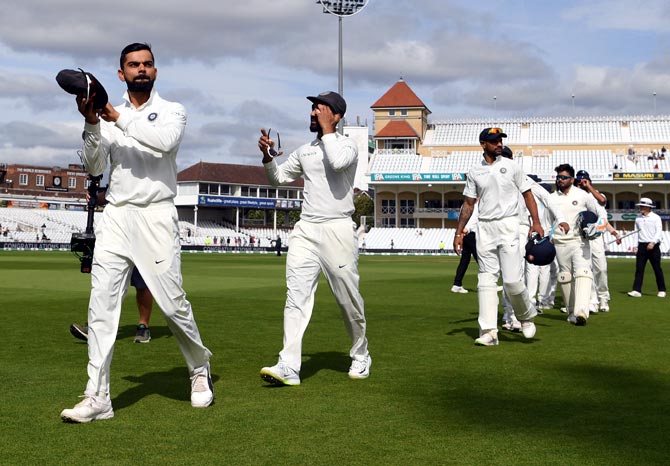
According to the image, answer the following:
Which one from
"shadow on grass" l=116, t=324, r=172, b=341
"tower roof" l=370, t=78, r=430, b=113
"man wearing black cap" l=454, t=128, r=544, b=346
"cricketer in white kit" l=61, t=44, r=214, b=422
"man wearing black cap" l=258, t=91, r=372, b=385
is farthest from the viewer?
"tower roof" l=370, t=78, r=430, b=113

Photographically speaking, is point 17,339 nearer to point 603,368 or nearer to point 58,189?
point 603,368

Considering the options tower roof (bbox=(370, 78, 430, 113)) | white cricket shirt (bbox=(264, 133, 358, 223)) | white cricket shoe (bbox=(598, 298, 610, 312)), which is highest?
tower roof (bbox=(370, 78, 430, 113))

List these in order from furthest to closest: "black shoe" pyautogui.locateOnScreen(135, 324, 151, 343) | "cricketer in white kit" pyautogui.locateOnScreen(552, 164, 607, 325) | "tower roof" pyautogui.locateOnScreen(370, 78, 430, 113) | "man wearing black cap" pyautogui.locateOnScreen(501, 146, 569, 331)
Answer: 1. "tower roof" pyautogui.locateOnScreen(370, 78, 430, 113)
2. "cricketer in white kit" pyautogui.locateOnScreen(552, 164, 607, 325)
3. "man wearing black cap" pyautogui.locateOnScreen(501, 146, 569, 331)
4. "black shoe" pyautogui.locateOnScreen(135, 324, 151, 343)

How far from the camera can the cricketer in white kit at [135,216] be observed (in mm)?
5285

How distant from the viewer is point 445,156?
3563 inches

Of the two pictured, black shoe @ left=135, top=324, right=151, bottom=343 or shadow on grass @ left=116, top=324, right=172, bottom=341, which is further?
shadow on grass @ left=116, top=324, right=172, bottom=341

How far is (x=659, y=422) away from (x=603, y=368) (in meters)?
2.24

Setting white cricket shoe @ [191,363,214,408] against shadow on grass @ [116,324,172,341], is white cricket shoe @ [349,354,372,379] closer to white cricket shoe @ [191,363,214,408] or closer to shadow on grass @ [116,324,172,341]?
white cricket shoe @ [191,363,214,408]

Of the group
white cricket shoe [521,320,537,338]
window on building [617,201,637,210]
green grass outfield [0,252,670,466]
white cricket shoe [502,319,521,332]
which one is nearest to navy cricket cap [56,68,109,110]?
green grass outfield [0,252,670,466]

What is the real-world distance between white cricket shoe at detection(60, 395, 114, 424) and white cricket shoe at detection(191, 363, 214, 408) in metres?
0.60

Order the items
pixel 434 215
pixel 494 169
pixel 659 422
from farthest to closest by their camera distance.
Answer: pixel 434 215 < pixel 494 169 < pixel 659 422

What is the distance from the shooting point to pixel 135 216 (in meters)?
5.43

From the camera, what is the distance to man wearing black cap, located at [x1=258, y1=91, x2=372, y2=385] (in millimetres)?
6539

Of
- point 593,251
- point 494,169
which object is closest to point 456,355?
point 494,169
